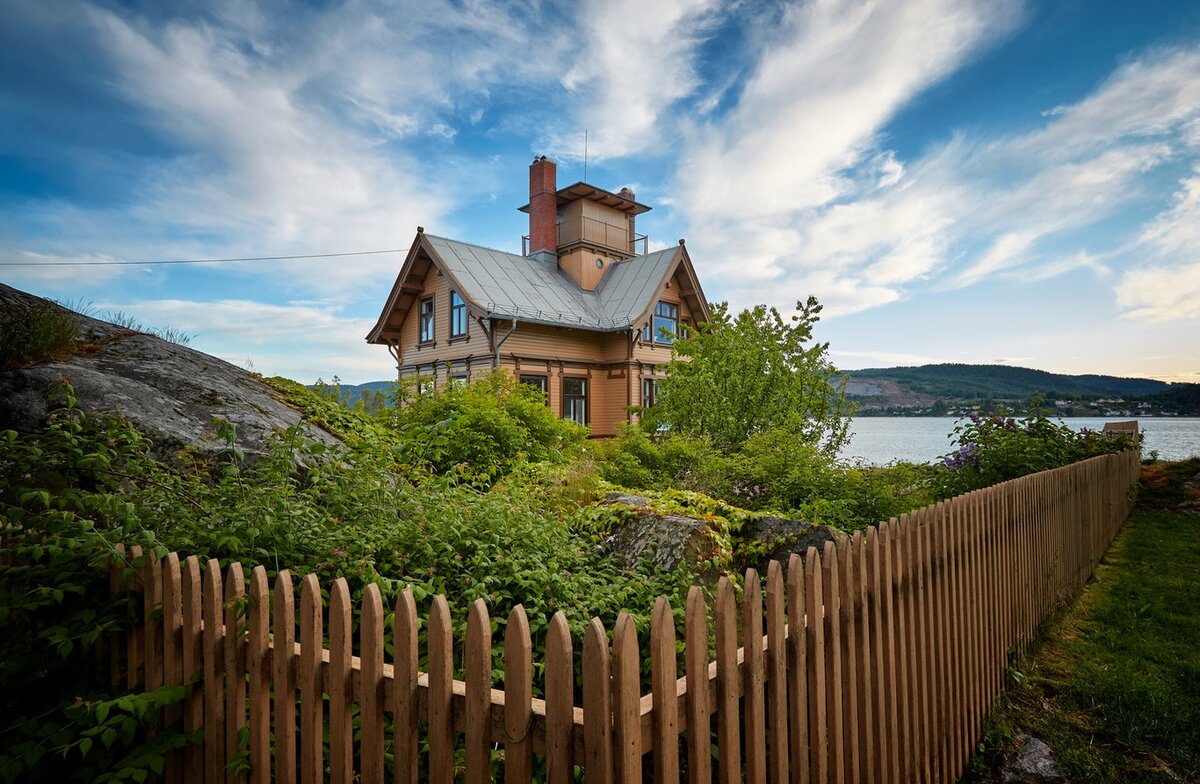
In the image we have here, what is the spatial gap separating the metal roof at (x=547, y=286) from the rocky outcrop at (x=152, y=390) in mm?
12668

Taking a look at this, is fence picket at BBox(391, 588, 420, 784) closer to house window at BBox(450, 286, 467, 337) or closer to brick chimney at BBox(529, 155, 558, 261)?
house window at BBox(450, 286, 467, 337)

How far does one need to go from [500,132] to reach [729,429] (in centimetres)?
937

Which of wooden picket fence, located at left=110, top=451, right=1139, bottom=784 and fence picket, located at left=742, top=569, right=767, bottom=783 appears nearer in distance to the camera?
wooden picket fence, located at left=110, top=451, right=1139, bottom=784

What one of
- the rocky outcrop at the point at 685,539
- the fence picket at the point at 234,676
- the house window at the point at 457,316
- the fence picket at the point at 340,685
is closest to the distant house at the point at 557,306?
the house window at the point at 457,316

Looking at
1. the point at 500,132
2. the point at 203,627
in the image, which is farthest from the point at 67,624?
the point at 500,132

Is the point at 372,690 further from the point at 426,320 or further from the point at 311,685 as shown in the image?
the point at 426,320

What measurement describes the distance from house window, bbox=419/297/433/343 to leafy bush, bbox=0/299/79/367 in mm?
16455

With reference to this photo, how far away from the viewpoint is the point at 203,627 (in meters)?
2.27

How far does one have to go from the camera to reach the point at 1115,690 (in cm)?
409

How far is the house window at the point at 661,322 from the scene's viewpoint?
2283 cm

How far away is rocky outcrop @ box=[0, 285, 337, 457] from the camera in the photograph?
14.2 ft

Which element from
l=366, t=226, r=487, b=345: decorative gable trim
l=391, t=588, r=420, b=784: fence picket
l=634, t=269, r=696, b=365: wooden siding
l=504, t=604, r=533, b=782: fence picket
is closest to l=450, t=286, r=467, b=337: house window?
l=366, t=226, r=487, b=345: decorative gable trim

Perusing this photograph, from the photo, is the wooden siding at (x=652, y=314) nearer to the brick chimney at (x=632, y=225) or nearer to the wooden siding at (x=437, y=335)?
the brick chimney at (x=632, y=225)

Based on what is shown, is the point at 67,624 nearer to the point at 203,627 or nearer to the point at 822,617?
the point at 203,627
